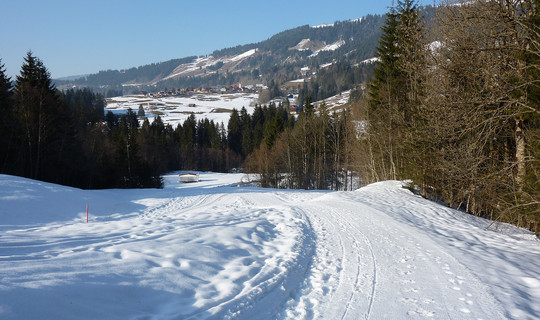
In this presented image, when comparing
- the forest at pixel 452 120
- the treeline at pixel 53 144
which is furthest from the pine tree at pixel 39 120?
the forest at pixel 452 120

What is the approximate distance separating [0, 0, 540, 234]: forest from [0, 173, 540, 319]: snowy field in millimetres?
2466

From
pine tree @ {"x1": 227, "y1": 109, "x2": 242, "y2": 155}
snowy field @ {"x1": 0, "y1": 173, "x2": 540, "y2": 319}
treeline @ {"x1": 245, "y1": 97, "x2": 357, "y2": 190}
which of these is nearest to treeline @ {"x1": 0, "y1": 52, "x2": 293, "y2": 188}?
treeline @ {"x1": 245, "y1": 97, "x2": 357, "y2": 190}

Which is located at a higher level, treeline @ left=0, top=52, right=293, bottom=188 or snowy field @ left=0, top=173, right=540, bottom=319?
treeline @ left=0, top=52, right=293, bottom=188

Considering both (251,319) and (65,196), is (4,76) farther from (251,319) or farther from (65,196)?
(251,319)

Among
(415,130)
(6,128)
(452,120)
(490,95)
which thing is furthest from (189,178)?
(490,95)

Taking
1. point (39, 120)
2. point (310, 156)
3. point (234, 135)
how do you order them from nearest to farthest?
1. point (39, 120)
2. point (310, 156)
3. point (234, 135)

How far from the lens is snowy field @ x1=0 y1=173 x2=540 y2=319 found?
436cm

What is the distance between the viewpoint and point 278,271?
19.9ft

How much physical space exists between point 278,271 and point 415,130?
503 inches

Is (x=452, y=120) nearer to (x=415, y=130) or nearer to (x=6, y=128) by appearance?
(x=415, y=130)

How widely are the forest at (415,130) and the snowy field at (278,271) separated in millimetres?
2466

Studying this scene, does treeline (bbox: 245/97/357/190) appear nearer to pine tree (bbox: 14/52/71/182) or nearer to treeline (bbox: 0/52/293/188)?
treeline (bbox: 0/52/293/188)

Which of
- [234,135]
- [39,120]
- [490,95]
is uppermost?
[234,135]

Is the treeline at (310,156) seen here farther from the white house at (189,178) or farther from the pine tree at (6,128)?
the pine tree at (6,128)
